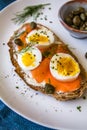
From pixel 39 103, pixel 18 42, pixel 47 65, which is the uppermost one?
pixel 18 42

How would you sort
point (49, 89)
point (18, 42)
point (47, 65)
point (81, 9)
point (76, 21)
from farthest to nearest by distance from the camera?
1. point (81, 9)
2. point (76, 21)
3. point (18, 42)
4. point (47, 65)
5. point (49, 89)

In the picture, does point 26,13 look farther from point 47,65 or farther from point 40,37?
point 47,65

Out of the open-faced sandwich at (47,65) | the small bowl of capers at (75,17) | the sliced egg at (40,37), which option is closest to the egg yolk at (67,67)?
the open-faced sandwich at (47,65)

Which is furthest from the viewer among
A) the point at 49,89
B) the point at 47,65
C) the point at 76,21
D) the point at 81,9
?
the point at 81,9

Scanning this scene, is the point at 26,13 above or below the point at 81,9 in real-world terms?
above

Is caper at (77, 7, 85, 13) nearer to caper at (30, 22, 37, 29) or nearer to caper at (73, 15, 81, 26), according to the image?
caper at (73, 15, 81, 26)

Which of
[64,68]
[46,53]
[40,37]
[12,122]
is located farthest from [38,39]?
[12,122]

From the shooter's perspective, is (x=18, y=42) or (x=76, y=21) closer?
(x=18, y=42)
